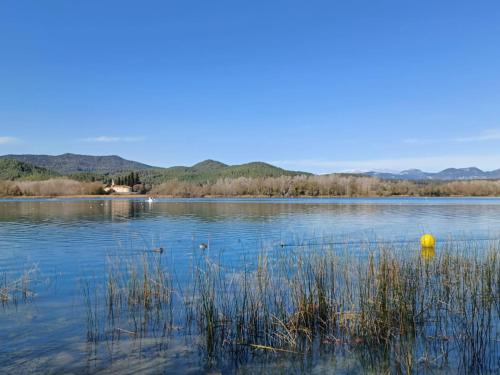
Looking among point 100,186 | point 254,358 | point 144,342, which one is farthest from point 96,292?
point 100,186

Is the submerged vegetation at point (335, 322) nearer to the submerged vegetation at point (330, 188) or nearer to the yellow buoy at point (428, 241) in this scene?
the yellow buoy at point (428, 241)

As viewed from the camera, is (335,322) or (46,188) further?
(46,188)

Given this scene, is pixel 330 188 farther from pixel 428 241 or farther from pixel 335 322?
pixel 335 322

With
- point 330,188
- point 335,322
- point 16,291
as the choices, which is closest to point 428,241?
point 335,322

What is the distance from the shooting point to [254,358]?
741 cm

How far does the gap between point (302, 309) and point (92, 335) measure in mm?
4463

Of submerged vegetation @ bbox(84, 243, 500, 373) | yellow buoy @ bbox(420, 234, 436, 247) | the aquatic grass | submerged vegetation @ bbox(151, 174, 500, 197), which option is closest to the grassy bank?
submerged vegetation @ bbox(151, 174, 500, 197)

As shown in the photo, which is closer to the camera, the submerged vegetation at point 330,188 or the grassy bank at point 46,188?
the submerged vegetation at point 330,188

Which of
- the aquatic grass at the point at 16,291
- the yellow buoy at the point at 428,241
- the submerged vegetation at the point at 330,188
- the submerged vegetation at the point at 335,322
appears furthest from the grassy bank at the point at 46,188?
the submerged vegetation at the point at 335,322

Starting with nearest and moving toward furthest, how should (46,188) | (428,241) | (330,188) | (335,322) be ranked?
(335,322), (428,241), (330,188), (46,188)

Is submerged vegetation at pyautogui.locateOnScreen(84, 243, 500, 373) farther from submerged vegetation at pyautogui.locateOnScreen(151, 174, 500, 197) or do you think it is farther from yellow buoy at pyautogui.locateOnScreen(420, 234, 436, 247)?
submerged vegetation at pyautogui.locateOnScreen(151, 174, 500, 197)

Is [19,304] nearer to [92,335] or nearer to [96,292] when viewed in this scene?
[96,292]

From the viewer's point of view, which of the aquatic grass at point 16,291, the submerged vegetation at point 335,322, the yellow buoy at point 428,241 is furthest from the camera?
the yellow buoy at point 428,241

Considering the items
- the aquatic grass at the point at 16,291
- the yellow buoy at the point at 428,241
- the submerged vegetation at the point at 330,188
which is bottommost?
the aquatic grass at the point at 16,291
